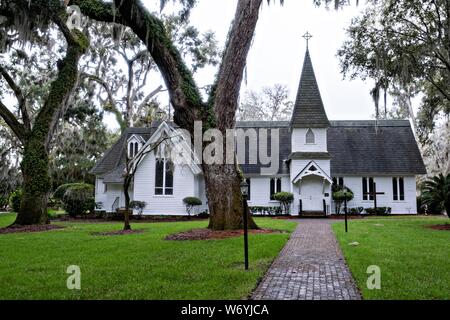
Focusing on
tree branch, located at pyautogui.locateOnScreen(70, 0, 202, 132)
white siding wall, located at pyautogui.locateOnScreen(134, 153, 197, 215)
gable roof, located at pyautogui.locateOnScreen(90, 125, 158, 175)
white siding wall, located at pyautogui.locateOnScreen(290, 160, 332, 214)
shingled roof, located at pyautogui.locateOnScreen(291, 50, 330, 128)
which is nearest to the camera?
tree branch, located at pyautogui.locateOnScreen(70, 0, 202, 132)

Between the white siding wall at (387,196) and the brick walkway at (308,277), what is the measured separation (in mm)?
18809

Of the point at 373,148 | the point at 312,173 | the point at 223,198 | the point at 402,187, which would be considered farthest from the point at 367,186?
the point at 223,198

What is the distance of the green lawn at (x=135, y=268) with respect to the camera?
580 centimetres

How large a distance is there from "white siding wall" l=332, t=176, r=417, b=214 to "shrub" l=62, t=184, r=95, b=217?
56.6 ft

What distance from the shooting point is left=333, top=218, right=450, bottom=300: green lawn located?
5.84m

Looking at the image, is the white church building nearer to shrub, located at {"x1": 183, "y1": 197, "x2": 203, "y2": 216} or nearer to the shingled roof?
the shingled roof

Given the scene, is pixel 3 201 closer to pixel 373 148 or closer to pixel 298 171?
pixel 298 171

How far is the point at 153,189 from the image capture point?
26.4 meters

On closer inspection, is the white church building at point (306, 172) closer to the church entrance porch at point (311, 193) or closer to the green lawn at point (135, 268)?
the church entrance porch at point (311, 193)

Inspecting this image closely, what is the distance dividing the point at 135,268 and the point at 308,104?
2258cm

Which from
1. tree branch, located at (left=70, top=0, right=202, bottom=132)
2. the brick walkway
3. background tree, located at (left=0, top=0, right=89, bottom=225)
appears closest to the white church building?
background tree, located at (left=0, top=0, right=89, bottom=225)
